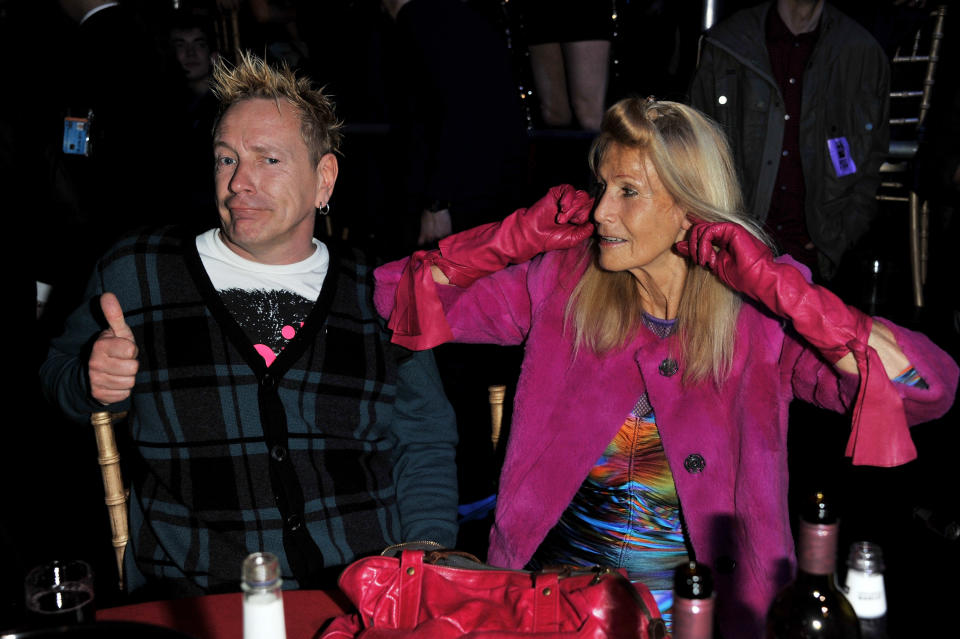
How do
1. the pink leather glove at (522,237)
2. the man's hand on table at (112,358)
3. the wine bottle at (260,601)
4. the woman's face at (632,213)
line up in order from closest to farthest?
1. the wine bottle at (260,601)
2. the man's hand on table at (112,358)
3. the woman's face at (632,213)
4. the pink leather glove at (522,237)

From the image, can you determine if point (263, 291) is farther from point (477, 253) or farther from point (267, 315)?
point (477, 253)

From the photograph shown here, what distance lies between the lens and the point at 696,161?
1.81 m

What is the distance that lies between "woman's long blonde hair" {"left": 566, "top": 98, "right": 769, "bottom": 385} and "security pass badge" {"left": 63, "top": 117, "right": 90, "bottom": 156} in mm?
1622

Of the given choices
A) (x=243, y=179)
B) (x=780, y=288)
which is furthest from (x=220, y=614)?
(x=780, y=288)

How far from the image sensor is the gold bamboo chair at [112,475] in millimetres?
1690

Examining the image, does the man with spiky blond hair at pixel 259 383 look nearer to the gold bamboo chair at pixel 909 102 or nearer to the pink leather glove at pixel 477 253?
the pink leather glove at pixel 477 253

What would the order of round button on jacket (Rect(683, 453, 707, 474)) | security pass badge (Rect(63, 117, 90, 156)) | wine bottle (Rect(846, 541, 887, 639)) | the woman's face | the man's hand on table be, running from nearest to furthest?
wine bottle (Rect(846, 541, 887, 639)) → the man's hand on table → round button on jacket (Rect(683, 453, 707, 474)) → the woman's face → security pass badge (Rect(63, 117, 90, 156))

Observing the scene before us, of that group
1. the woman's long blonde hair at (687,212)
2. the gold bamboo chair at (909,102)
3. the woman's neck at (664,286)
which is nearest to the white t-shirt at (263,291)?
the woman's long blonde hair at (687,212)

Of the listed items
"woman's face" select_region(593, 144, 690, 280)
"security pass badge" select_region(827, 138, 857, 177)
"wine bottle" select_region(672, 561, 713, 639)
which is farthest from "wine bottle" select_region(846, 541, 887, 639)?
"security pass badge" select_region(827, 138, 857, 177)

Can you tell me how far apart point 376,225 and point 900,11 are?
8.04ft

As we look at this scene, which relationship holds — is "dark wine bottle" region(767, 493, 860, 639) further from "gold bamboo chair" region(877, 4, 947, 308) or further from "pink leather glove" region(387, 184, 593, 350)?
"gold bamboo chair" region(877, 4, 947, 308)

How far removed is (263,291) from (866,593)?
1299mm

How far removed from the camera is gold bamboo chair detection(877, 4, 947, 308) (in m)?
3.79

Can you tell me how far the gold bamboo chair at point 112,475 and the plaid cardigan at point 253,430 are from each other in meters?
0.02
